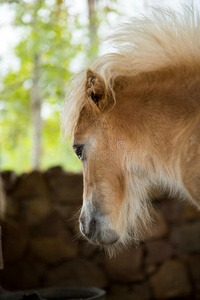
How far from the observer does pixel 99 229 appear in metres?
1.91

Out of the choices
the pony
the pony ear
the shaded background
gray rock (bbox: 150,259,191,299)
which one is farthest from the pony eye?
gray rock (bbox: 150,259,191,299)

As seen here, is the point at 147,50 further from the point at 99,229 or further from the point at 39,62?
the point at 39,62

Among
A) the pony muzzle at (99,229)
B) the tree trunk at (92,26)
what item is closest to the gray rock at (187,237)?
the pony muzzle at (99,229)

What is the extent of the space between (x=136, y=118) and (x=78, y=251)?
2430 mm

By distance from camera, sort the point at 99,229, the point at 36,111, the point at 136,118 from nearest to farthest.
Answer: the point at 136,118 < the point at 99,229 < the point at 36,111

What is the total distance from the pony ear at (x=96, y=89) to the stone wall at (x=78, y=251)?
83.4 inches

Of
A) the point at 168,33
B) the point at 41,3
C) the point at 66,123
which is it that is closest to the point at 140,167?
the point at 66,123

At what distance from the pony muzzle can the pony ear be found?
550 mm

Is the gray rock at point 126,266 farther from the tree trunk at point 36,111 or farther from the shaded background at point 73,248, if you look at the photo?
the tree trunk at point 36,111

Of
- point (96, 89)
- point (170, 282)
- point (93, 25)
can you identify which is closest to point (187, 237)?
point (170, 282)

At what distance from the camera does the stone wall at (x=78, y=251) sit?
378cm

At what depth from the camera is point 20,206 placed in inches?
152

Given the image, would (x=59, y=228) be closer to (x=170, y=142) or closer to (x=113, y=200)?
(x=113, y=200)

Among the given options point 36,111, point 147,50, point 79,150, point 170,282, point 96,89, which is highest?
point 147,50
